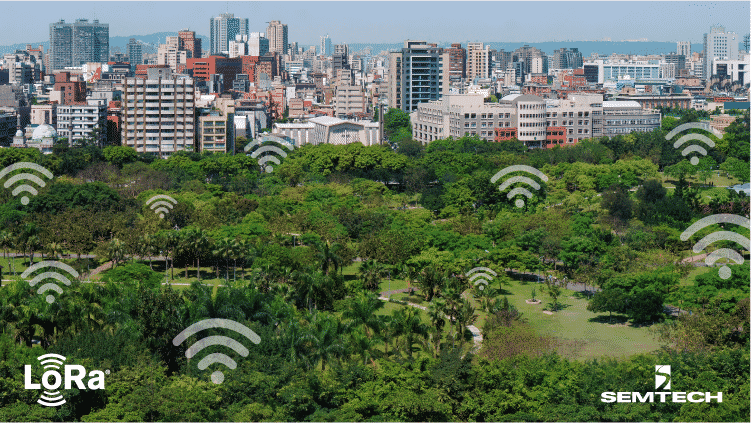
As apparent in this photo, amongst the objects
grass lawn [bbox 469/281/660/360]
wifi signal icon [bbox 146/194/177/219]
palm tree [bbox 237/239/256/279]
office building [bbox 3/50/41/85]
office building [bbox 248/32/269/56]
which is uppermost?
office building [bbox 248/32/269/56]

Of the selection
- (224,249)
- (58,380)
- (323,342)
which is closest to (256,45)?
(224,249)

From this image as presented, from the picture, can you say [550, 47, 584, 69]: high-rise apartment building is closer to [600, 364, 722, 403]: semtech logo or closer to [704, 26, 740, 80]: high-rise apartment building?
[704, 26, 740, 80]: high-rise apartment building

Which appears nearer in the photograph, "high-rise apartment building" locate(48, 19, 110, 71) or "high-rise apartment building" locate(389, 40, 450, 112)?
"high-rise apartment building" locate(389, 40, 450, 112)

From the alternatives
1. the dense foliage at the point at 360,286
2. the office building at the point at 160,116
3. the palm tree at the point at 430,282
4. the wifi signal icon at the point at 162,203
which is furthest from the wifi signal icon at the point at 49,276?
the office building at the point at 160,116

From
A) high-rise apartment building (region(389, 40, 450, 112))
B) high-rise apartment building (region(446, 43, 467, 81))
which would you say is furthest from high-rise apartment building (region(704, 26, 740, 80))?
high-rise apartment building (region(389, 40, 450, 112))

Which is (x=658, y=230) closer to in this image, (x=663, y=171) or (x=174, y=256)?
(x=174, y=256)

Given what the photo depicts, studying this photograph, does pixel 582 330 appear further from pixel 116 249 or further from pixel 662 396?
pixel 116 249

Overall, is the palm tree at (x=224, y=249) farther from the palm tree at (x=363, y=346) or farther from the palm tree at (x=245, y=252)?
the palm tree at (x=363, y=346)
